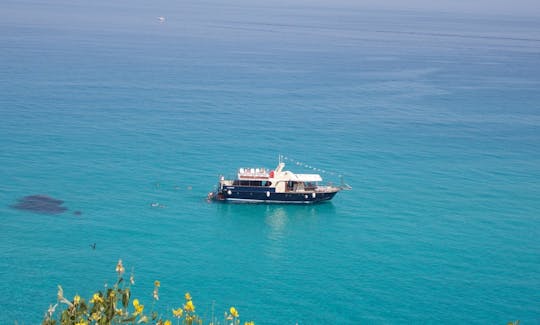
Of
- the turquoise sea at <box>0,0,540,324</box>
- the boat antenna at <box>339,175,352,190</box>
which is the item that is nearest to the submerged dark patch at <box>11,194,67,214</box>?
the turquoise sea at <box>0,0,540,324</box>

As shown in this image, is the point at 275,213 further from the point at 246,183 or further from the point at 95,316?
the point at 95,316

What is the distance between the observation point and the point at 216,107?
138875mm

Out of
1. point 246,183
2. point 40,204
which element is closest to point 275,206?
point 246,183

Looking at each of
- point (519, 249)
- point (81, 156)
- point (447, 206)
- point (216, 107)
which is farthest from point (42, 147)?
point (519, 249)

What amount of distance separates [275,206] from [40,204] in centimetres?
2806

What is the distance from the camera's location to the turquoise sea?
64.8 m

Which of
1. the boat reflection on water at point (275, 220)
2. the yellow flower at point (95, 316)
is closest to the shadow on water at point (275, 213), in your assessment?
the boat reflection on water at point (275, 220)

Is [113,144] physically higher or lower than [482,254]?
higher

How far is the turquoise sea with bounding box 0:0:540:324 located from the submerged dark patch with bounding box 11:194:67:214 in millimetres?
1173

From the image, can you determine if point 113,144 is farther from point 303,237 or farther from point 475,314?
point 475,314

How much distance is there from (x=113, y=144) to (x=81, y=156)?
7.77 metres

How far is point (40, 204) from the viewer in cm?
8262

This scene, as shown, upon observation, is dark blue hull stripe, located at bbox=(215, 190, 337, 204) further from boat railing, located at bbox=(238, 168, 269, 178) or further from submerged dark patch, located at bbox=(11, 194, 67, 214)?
submerged dark patch, located at bbox=(11, 194, 67, 214)

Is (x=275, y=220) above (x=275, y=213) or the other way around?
the other way around
